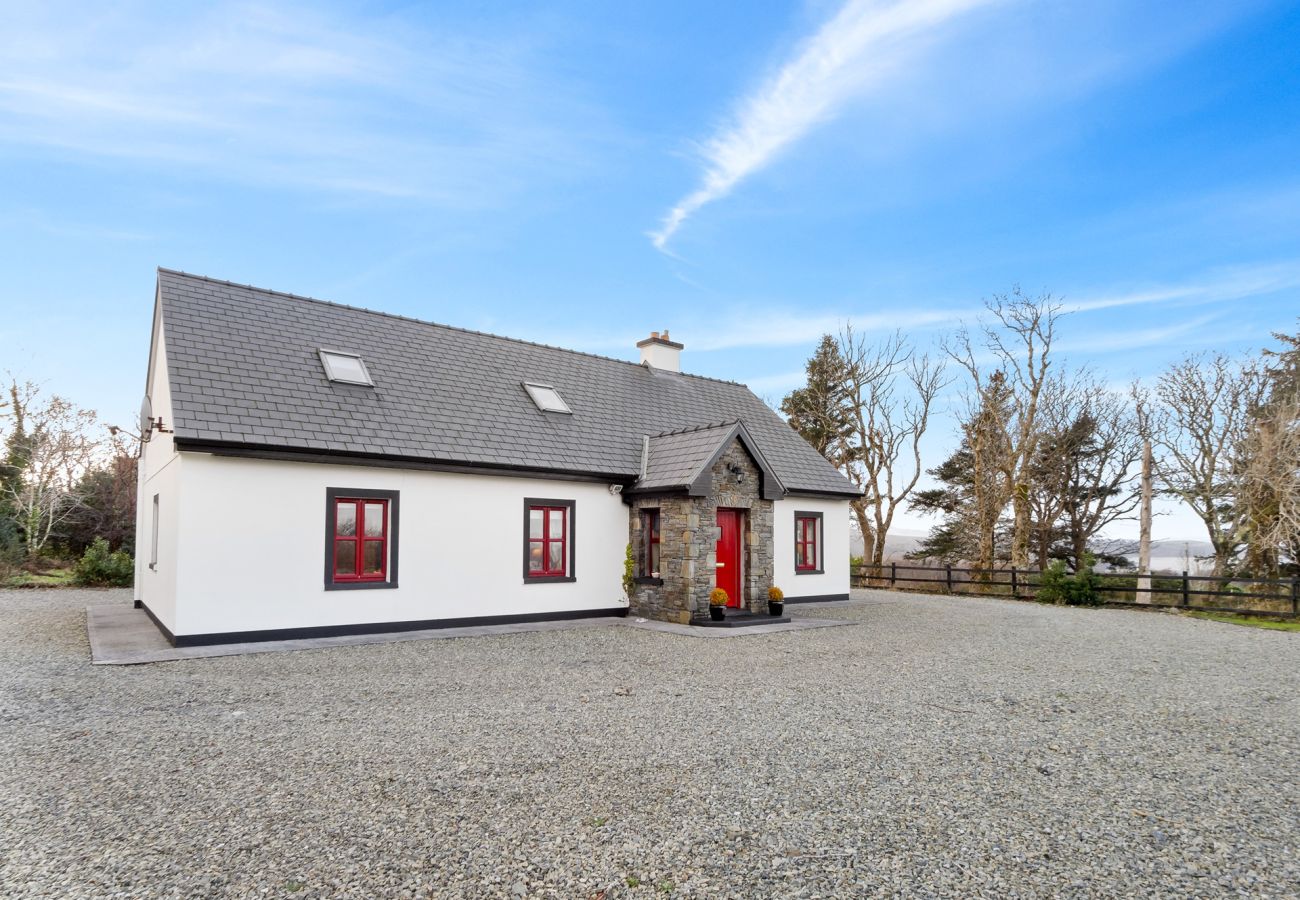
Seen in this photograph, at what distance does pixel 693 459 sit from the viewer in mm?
13359

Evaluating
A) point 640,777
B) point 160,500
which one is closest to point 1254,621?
point 640,777

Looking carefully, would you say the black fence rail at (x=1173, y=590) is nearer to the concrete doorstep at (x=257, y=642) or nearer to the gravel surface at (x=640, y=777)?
the gravel surface at (x=640, y=777)

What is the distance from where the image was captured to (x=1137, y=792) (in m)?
4.83

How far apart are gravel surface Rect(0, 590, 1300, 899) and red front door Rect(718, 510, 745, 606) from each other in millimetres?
4321

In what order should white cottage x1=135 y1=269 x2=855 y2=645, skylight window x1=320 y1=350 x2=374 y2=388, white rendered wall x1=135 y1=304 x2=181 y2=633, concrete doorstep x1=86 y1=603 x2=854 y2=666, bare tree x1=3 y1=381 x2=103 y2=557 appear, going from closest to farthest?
concrete doorstep x1=86 y1=603 x2=854 y2=666
white cottage x1=135 y1=269 x2=855 y2=645
white rendered wall x1=135 y1=304 x2=181 y2=633
skylight window x1=320 y1=350 x2=374 y2=388
bare tree x1=3 y1=381 x2=103 y2=557

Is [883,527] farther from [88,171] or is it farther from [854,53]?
[88,171]

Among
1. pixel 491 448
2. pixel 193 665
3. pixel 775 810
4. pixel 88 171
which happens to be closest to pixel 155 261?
pixel 88 171

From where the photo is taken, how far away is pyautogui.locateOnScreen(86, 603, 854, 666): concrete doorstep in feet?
31.0

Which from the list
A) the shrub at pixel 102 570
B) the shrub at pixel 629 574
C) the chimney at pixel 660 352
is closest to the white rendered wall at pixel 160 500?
the shrub at pixel 102 570

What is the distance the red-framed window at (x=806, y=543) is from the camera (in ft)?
55.0

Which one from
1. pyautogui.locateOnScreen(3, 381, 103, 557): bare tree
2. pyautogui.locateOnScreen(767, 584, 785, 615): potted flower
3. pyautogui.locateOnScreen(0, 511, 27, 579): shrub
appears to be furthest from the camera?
pyautogui.locateOnScreen(3, 381, 103, 557): bare tree

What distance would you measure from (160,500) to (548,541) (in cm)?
681

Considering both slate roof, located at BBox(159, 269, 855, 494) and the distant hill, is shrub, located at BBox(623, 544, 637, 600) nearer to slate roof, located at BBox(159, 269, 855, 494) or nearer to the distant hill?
slate roof, located at BBox(159, 269, 855, 494)

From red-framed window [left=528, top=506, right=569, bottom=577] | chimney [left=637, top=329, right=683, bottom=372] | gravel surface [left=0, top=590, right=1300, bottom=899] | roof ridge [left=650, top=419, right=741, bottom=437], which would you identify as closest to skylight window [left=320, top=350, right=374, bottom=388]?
red-framed window [left=528, top=506, right=569, bottom=577]
